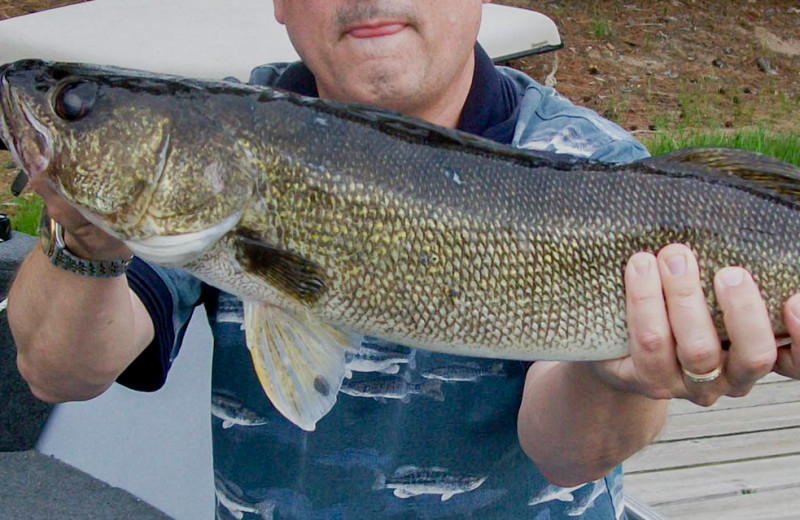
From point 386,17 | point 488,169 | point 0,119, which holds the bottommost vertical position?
point 488,169

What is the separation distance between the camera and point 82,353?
2262 millimetres

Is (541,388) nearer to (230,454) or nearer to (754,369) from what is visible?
(754,369)

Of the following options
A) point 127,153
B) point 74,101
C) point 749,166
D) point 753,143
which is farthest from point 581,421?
point 753,143

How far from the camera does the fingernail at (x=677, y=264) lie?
1987mm

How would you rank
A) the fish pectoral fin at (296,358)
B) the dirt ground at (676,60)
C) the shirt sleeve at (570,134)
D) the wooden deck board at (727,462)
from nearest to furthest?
1. the fish pectoral fin at (296,358)
2. the shirt sleeve at (570,134)
3. the wooden deck board at (727,462)
4. the dirt ground at (676,60)

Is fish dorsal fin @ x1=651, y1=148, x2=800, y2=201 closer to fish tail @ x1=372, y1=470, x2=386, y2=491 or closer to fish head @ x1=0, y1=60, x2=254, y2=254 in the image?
fish head @ x1=0, y1=60, x2=254, y2=254

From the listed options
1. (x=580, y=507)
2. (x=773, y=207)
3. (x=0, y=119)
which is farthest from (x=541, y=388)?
(x=0, y=119)

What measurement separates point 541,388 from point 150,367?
1.03 m

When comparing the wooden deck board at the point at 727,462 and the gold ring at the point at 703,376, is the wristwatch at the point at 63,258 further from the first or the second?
the wooden deck board at the point at 727,462

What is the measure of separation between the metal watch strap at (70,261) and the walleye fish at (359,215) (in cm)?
14

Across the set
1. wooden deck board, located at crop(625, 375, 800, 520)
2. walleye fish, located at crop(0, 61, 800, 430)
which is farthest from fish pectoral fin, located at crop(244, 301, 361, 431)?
wooden deck board, located at crop(625, 375, 800, 520)

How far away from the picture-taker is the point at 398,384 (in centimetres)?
252

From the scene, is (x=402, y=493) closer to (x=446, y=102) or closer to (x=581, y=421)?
(x=581, y=421)

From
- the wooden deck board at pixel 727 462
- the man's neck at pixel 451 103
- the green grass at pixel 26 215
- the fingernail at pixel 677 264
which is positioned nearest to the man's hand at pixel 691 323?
the fingernail at pixel 677 264
